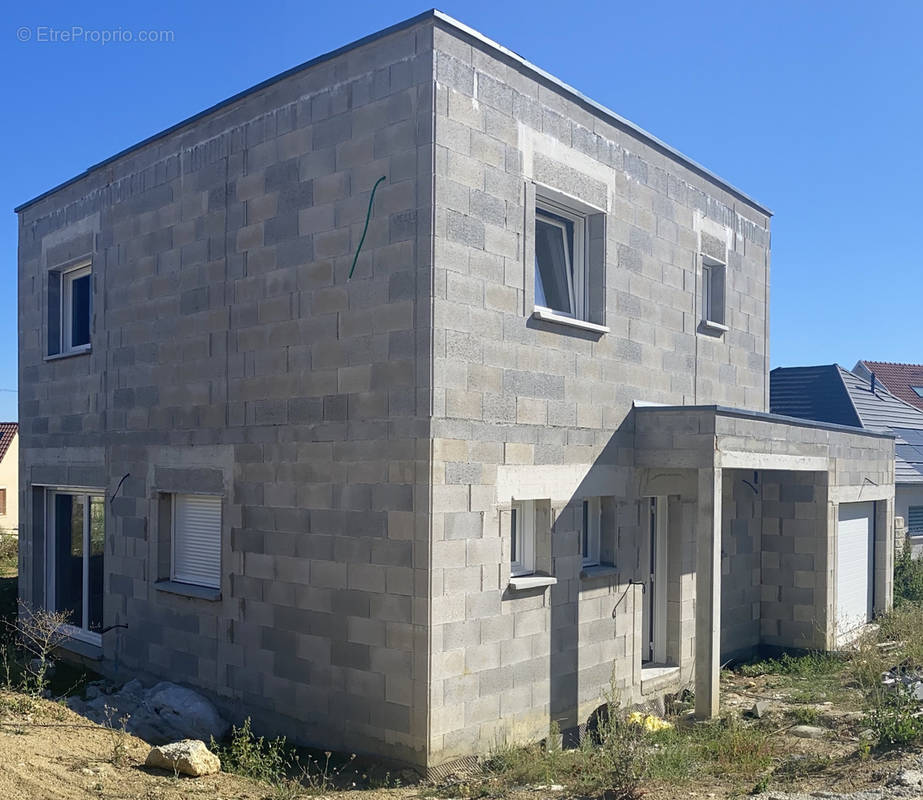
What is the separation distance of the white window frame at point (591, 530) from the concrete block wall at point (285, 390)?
2.61 m

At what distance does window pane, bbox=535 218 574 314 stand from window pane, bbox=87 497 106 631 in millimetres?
6209

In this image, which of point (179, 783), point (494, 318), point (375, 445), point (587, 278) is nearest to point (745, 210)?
point (587, 278)

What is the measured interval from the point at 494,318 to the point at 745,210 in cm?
619

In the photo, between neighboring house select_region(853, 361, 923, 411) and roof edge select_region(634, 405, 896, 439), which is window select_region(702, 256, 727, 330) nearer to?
roof edge select_region(634, 405, 896, 439)

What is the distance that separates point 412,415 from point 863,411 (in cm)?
1698

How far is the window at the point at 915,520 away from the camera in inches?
784

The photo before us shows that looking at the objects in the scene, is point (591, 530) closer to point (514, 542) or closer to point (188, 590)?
point (514, 542)

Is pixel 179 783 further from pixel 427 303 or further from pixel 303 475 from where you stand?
pixel 427 303

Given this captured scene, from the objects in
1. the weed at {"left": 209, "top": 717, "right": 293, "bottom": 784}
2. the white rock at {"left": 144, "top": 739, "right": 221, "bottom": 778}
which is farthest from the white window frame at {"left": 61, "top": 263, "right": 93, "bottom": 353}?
the white rock at {"left": 144, "top": 739, "right": 221, "bottom": 778}

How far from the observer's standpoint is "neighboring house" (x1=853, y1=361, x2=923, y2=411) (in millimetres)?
29516

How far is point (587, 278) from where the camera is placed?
926 centimetres

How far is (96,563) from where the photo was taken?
11203mm

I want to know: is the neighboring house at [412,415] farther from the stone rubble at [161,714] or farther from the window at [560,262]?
the stone rubble at [161,714]

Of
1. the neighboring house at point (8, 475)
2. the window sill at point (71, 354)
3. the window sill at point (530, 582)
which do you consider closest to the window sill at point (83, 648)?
the window sill at point (71, 354)
